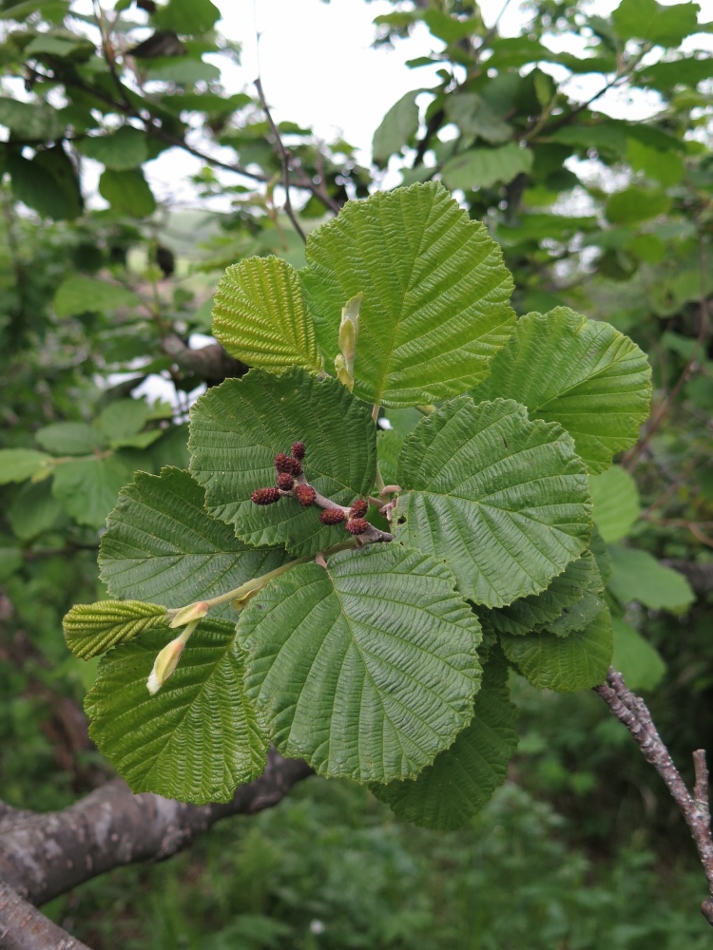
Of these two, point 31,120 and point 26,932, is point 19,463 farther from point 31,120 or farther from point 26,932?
point 26,932

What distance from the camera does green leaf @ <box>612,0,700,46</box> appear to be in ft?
3.99

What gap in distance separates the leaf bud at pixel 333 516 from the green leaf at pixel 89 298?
1.13 metres

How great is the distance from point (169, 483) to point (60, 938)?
46 cm

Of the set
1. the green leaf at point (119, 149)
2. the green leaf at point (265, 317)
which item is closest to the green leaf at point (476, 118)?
the green leaf at point (119, 149)

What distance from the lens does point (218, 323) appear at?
539mm

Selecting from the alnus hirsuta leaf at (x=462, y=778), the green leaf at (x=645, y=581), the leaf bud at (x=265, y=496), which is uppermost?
the green leaf at (x=645, y=581)

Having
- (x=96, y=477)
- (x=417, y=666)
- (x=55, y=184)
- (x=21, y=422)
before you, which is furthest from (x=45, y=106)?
(x=21, y=422)

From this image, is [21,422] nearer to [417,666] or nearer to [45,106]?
[45,106]

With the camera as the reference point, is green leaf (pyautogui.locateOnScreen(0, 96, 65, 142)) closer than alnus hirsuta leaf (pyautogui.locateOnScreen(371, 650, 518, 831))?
No

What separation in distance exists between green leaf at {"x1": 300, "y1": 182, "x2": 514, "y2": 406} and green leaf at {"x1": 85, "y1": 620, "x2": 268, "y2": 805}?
253mm

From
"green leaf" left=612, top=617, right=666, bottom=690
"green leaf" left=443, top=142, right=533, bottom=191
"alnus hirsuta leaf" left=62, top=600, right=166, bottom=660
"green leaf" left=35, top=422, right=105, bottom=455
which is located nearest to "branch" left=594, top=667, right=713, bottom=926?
"alnus hirsuta leaf" left=62, top=600, right=166, bottom=660

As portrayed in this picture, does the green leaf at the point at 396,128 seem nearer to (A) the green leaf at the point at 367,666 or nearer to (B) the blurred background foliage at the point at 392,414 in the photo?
(B) the blurred background foliage at the point at 392,414

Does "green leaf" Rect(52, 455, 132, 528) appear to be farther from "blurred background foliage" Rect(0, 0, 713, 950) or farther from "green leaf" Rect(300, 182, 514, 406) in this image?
"green leaf" Rect(300, 182, 514, 406)

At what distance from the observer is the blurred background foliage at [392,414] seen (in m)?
1.27
